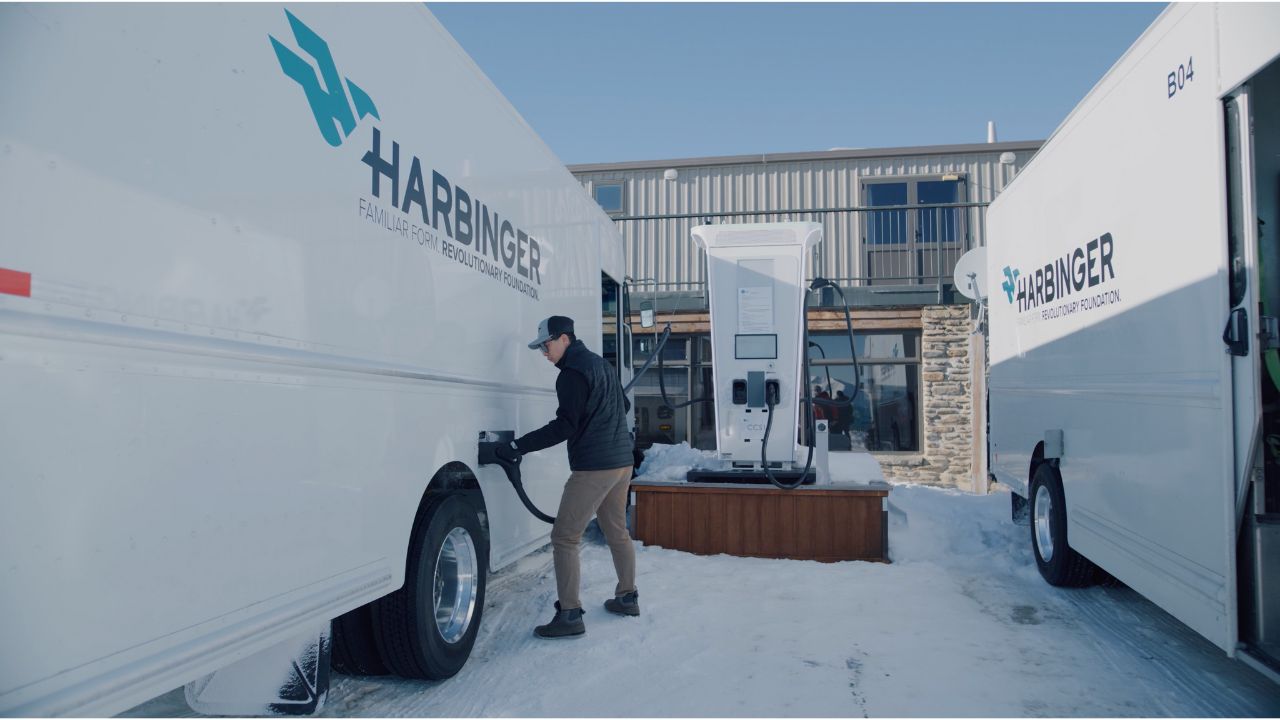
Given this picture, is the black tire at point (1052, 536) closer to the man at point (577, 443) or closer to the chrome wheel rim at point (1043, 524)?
the chrome wheel rim at point (1043, 524)

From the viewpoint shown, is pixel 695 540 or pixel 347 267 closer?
pixel 347 267

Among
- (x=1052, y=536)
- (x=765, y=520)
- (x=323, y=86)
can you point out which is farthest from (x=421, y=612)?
(x=1052, y=536)

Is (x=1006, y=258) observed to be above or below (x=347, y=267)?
above

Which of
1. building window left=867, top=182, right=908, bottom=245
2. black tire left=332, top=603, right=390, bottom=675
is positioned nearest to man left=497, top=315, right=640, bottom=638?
black tire left=332, top=603, right=390, bottom=675

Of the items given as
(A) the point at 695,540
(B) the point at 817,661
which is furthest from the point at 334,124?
(A) the point at 695,540

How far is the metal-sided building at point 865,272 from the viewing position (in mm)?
11422

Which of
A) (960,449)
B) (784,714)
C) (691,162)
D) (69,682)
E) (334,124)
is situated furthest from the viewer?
(691,162)

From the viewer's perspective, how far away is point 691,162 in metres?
13.7

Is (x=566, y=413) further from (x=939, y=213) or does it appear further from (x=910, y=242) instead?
(x=910, y=242)

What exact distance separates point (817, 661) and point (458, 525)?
1872 mm

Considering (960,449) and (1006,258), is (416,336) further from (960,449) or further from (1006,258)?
(960,449)

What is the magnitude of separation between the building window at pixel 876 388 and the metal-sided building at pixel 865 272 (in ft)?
0.06

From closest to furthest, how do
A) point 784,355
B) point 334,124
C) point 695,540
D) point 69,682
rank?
point 69,682 < point 334,124 < point 695,540 < point 784,355

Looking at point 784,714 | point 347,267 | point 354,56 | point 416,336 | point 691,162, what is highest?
point 691,162
